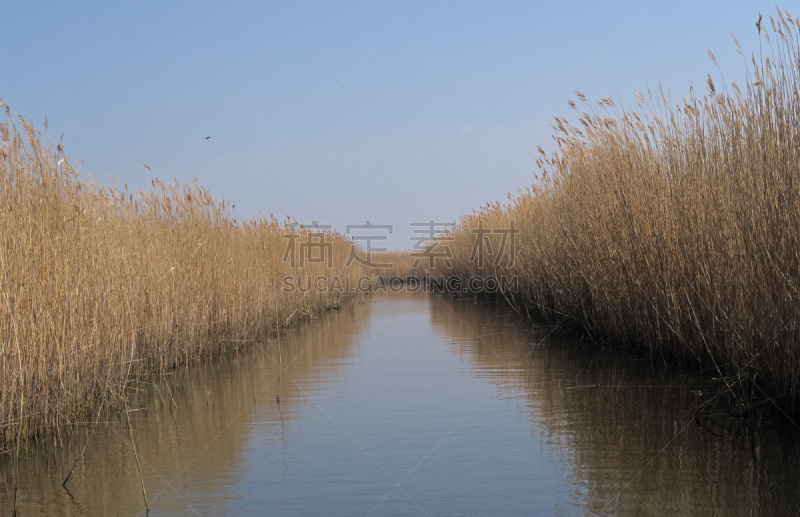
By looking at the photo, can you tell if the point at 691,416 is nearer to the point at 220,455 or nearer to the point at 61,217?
the point at 220,455

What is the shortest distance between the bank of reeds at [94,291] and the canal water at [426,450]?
32 cm

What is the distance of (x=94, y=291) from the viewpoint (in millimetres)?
5344

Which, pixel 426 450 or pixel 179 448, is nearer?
pixel 426 450

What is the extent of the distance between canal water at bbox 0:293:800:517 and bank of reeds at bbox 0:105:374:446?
1.06 ft

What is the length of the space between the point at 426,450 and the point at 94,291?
2.79 meters

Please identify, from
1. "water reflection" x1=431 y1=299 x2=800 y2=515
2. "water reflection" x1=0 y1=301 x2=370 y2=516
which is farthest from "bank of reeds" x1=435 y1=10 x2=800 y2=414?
"water reflection" x1=0 y1=301 x2=370 y2=516

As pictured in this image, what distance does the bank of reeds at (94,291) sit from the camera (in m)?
4.49

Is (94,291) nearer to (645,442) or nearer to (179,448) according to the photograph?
(179,448)

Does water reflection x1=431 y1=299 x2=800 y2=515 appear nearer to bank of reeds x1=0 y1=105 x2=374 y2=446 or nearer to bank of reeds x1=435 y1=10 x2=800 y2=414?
bank of reeds x1=435 y1=10 x2=800 y2=414

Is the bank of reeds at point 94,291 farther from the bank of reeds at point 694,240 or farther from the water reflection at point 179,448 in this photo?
the bank of reeds at point 694,240

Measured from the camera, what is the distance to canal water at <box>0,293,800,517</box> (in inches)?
134

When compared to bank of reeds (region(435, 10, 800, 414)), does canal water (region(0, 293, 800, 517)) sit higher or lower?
lower

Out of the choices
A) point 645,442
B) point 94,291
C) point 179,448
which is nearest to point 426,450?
point 645,442

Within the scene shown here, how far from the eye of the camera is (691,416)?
4711 millimetres
